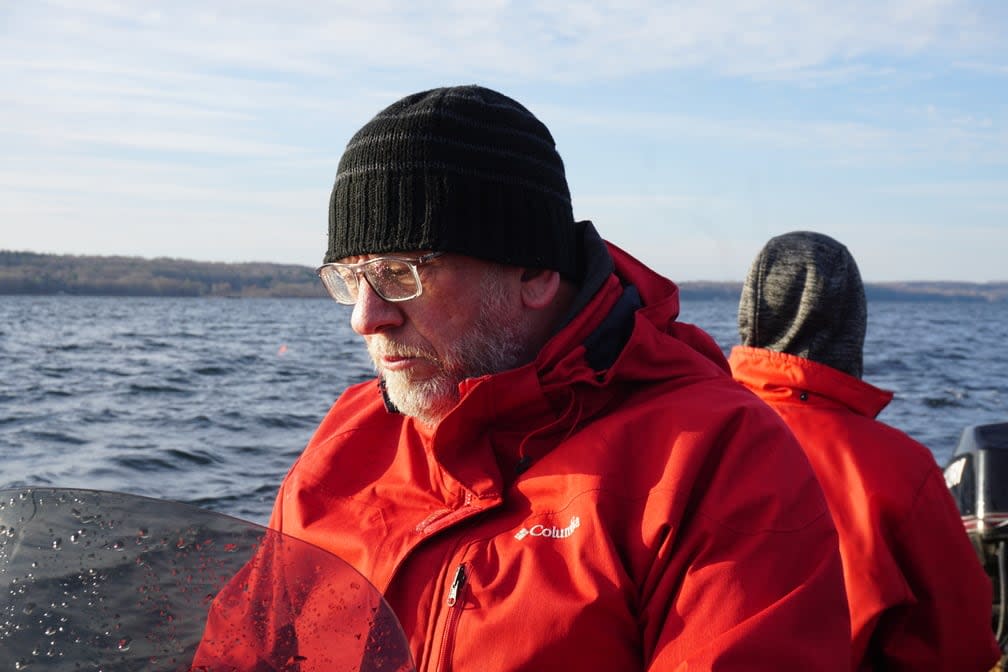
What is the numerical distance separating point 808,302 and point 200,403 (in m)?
15.7

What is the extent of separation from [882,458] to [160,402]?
Result: 16487mm

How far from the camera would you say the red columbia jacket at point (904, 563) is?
3.18 meters

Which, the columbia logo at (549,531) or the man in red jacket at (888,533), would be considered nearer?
the columbia logo at (549,531)

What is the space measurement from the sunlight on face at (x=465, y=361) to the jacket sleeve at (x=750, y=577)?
0.67 metres

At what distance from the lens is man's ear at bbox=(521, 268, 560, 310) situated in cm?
278

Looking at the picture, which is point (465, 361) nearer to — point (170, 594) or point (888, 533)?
point (170, 594)

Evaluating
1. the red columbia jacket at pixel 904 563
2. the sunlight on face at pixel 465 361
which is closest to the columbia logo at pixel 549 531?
→ the sunlight on face at pixel 465 361

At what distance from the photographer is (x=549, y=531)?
91.3 inches

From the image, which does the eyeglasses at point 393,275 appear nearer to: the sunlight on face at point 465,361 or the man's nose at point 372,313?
the man's nose at point 372,313

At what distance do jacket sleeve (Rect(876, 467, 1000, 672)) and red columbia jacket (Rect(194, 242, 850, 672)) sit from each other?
1.06 meters

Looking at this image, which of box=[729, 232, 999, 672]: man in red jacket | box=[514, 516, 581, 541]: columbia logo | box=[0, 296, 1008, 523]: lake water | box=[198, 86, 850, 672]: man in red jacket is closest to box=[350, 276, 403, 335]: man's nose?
box=[198, 86, 850, 672]: man in red jacket

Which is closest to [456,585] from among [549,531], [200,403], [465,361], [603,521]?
[549,531]

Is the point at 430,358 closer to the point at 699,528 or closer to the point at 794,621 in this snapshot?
the point at 699,528

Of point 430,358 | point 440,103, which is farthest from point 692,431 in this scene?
point 440,103
